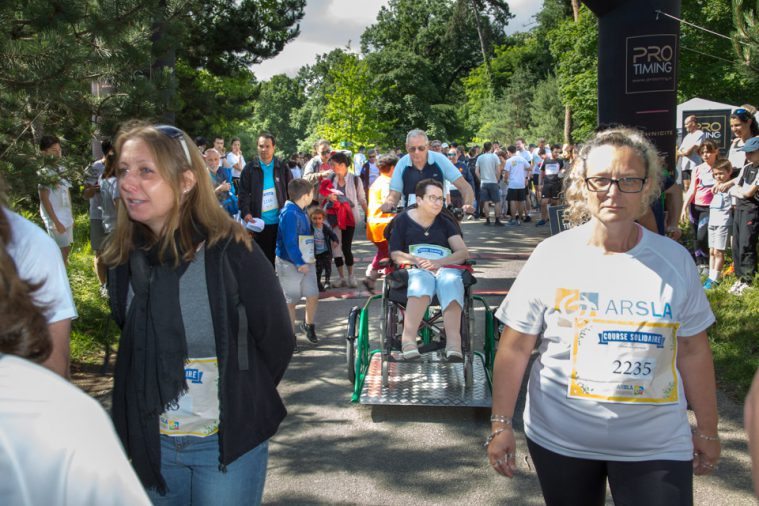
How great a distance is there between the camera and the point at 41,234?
6.89ft

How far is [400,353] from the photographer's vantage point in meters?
5.96

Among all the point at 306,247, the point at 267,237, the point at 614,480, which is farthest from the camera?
the point at 267,237

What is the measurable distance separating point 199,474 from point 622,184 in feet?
5.58

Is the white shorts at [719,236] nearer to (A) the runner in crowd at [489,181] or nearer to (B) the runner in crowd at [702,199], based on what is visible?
(B) the runner in crowd at [702,199]

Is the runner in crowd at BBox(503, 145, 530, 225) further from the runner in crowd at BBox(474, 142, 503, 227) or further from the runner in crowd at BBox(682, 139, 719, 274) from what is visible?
the runner in crowd at BBox(682, 139, 719, 274)

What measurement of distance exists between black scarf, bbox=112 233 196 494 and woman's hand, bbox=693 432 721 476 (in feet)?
5.64

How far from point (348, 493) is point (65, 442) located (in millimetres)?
3559

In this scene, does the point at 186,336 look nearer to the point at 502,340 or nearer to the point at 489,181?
the point at 502,340

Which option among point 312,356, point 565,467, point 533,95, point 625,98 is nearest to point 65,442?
point 565,467

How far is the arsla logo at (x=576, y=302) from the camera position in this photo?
7.96ft

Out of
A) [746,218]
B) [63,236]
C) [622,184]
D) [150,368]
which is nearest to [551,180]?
[746,218]

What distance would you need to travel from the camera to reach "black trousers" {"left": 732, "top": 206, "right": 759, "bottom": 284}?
852cm

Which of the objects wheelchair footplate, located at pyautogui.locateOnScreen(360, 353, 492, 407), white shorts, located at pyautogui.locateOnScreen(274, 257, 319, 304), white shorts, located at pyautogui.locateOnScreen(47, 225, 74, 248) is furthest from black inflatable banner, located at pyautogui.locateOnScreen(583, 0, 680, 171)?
white shorts, located at pyautogui.locateOnScreen(47, 225, 74, 248)

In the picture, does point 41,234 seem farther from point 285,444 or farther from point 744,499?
point 744,499
